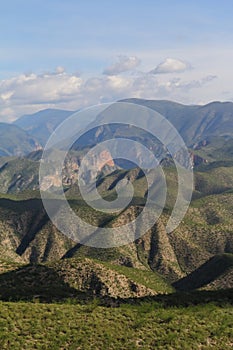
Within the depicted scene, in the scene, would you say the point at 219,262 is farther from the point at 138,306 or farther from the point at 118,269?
the point at 138,306

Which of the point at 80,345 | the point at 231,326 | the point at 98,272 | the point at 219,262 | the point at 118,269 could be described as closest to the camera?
the point at 80,345

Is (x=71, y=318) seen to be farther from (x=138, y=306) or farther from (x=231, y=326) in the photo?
(x=231, y=326)

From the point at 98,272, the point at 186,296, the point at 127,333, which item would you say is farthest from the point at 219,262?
the point at 127,333

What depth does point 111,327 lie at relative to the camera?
188ft

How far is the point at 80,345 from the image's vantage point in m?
52.6

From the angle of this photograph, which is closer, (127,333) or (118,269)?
(127,333)

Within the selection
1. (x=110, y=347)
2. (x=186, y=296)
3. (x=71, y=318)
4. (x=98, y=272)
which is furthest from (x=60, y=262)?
(x=110, y=347)

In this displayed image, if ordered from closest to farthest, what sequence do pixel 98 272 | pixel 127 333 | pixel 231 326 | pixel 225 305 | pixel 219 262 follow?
pixel 127 333, pixel 231 326, pixel 225 305, pixel 98 272, pixel 219 262

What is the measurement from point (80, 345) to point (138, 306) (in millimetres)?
15162

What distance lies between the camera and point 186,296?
74438 millimetres

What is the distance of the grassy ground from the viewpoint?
2095 inches

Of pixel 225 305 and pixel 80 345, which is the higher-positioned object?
pixel 80 345

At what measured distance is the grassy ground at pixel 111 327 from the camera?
5322 cm

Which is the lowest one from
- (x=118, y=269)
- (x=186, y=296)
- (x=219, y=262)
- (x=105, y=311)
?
(x=219, y=262)
